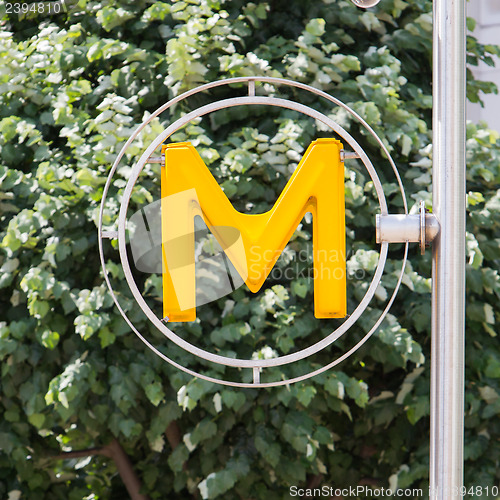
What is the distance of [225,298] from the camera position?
2.25m

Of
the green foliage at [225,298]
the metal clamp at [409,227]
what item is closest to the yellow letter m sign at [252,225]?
the metal clamp at [409,227]

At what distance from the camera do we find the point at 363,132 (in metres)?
2.32

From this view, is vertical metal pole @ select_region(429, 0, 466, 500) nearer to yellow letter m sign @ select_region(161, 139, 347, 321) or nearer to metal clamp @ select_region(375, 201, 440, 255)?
metal clamp @ select_region(375, 201, 440, 255)

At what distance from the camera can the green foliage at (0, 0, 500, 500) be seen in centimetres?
215

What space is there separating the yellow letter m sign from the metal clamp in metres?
0.08

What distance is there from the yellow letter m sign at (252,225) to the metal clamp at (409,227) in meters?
0.08

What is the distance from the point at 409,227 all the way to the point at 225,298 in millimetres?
1125

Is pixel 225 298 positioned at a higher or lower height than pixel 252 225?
lower

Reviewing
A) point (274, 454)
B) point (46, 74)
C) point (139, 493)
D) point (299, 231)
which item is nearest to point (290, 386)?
point (274, 454)

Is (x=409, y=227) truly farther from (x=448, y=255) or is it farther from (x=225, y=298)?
(x=225, y=298)

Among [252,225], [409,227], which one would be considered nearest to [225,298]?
[252,225]

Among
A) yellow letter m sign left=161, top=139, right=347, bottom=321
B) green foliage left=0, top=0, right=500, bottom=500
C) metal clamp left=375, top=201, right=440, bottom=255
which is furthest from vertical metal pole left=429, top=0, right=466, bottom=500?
green foliage left=0, top=0, right=500, bottom=500

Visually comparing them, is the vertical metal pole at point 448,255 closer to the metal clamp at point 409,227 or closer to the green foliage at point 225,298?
the metal clamp at point 409,227

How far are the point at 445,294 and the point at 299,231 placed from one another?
3.40ft
